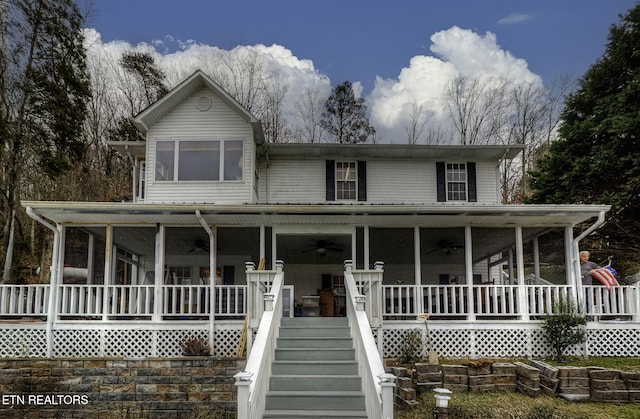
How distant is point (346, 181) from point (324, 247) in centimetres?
245

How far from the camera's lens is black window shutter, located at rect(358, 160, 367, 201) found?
15.3 m

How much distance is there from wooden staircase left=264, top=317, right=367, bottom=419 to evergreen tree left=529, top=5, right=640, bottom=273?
13401 mm

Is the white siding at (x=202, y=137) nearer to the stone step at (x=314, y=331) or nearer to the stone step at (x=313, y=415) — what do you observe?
the stone step at (x=314, y=331)

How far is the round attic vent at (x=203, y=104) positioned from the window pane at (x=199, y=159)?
96 centimetres

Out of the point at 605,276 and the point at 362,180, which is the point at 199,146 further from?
the point at 605,276

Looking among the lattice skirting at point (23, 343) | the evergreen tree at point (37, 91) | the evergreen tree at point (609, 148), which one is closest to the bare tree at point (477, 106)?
the evergreen tree at point (609, 148)

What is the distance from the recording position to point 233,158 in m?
13.9

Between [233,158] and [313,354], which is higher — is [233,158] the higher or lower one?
the higher one

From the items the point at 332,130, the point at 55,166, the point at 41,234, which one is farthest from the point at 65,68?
the point at 332,130

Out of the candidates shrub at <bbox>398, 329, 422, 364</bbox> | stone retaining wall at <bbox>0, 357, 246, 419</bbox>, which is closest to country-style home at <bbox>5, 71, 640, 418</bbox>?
shrub at <bbox>398, 329, 422, 364</bbox>

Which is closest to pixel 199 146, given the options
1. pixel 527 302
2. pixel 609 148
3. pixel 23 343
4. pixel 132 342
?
pixel 132 342

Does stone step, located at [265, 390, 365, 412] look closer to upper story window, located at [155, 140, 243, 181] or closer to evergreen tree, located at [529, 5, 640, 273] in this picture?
upper story window, located at [155, 140, 243, 181]

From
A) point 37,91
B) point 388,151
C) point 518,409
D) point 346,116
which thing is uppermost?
point 346,116

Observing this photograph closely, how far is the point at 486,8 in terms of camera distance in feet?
91.2
